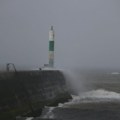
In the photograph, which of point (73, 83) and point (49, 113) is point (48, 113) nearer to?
point (49, 113)

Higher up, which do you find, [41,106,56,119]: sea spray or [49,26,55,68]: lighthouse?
[49,26,55,68]: lighthouse

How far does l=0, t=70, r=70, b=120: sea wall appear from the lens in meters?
19.6

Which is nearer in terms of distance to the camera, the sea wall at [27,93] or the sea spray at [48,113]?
the sea wall at [27,93]

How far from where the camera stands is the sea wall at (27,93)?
1959 cm

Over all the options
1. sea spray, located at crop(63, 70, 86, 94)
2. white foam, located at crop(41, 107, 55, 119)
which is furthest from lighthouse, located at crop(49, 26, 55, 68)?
white foam, located at crop(41, 107, 55, 119)

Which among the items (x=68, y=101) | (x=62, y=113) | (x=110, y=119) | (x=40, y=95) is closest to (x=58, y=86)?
(x=68, y=101)

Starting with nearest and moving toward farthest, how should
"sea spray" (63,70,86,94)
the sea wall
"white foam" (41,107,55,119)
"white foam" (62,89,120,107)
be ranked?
the sea wall, "white foam" (41,107,55,119), "white foam" (62,89,120,107), "sea spray" (63,70,86,94)

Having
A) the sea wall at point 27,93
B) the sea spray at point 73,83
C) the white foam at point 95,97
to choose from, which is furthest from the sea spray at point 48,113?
the sea spray at point 73,83

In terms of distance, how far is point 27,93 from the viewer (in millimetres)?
22594

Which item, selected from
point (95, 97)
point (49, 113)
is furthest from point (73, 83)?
point (49, 113)

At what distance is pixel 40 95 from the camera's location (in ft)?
81.8

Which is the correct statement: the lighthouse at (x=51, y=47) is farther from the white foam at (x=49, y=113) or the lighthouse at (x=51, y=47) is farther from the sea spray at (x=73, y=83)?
the white foam at (x=49, y=113)

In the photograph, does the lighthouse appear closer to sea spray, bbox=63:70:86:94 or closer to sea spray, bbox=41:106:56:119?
sea spray, bbox=63:70:86:94

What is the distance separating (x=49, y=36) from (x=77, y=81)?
5.48 meters
